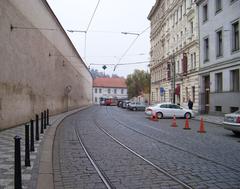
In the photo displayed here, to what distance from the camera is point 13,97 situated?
17016 mm

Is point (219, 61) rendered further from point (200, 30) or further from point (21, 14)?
point (21, 14)

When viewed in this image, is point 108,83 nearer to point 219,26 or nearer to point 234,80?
point 219,26

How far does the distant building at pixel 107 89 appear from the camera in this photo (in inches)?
4825

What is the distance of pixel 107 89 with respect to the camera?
123 meters

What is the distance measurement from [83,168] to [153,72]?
56041 millimetres

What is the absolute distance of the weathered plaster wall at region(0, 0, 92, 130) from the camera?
15.8 meters

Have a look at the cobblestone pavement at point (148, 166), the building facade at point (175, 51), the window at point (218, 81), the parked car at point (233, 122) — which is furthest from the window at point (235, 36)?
the cobblestone pavement at point (148, 166)

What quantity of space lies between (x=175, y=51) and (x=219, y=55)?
53.2ft

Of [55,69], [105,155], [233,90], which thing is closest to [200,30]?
[233,90]

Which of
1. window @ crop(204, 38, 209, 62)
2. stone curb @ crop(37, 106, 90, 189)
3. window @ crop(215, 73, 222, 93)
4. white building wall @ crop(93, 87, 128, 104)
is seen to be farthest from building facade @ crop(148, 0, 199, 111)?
white building wall @ crop(93, 87, 128, 104)

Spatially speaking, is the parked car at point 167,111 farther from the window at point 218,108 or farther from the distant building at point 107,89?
the distant building at point 107,89

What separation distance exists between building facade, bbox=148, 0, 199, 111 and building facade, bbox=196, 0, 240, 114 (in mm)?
1661

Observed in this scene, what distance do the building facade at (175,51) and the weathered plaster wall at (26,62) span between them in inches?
577

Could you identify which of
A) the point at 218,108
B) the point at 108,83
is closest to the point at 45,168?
the point at 218,108
